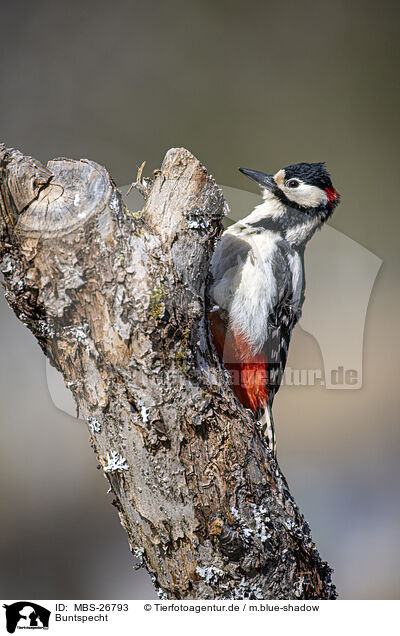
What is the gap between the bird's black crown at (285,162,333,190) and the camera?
4.79 ft

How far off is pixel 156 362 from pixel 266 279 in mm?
598

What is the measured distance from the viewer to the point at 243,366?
1431 millimetres

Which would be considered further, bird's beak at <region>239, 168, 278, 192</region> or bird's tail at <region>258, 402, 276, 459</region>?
bird's beak at <region>239, 168, 278, 192</region>

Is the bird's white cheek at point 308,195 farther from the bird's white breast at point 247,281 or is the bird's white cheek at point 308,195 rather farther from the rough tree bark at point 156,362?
the rough tree bark at point 156,362

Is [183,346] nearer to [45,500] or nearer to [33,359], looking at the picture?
[33,359]

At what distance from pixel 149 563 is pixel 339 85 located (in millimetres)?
1436

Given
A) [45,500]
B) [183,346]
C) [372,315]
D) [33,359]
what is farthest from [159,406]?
[372,315]

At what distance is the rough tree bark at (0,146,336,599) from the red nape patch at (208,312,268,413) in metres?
0.29

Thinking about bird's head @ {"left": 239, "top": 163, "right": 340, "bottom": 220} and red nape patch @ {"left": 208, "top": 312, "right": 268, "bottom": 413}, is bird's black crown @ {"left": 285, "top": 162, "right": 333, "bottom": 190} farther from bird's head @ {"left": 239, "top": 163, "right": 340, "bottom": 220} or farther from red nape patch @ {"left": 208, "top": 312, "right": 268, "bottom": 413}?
red nape patch @ {"left": 208, "top": 312, "right": 268, "bottom": 413}
